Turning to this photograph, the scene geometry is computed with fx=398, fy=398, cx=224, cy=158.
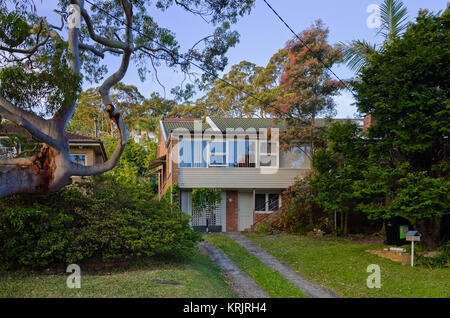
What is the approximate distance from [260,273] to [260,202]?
42.0ft

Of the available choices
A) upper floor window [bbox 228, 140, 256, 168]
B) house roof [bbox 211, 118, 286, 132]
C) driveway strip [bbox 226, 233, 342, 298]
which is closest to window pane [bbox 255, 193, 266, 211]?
upper floor window [bbox 228, 140, 256, 168]

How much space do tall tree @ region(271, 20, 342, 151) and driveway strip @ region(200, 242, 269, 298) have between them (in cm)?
919

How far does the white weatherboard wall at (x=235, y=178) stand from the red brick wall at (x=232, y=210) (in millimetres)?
1056

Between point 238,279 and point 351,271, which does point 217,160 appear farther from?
point 238,279

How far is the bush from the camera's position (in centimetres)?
942

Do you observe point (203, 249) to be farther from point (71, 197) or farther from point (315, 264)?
point (71, 197)

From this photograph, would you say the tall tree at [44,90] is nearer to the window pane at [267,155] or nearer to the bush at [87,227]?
the bush at [87,227]

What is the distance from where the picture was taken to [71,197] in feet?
35.2

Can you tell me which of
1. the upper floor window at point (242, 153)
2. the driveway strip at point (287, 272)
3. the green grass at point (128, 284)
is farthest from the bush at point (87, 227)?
the upper floor window at point (242, 153)

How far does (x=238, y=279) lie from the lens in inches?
422

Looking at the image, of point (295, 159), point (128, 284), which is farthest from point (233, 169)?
point (128, 284)

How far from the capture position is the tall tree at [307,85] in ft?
69.2
